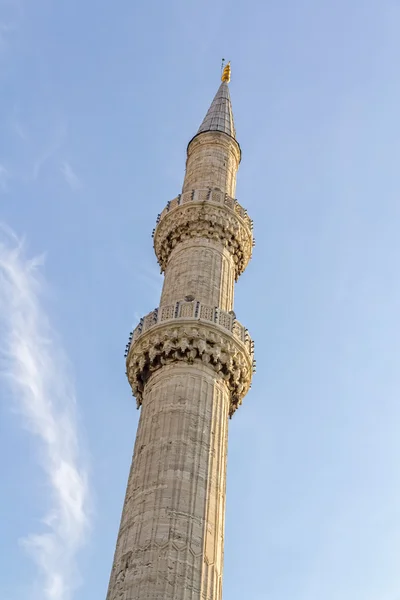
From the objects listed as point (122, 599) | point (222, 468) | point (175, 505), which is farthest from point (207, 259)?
point (122, 599)

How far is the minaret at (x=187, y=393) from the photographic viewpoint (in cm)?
1352

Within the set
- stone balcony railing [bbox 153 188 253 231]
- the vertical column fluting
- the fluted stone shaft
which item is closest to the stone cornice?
the vertical column fluting

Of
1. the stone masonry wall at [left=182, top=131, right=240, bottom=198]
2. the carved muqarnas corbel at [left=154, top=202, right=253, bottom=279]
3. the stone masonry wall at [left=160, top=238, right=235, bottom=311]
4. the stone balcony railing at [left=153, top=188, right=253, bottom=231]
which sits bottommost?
the stone masonry wall at [left=160, top=238, right=235, bottom=311]

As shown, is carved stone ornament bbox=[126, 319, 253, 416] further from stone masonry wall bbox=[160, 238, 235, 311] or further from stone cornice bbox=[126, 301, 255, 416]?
stone masonry wall bbox=[160, 238, 235, 311]

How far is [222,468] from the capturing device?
51.2ft

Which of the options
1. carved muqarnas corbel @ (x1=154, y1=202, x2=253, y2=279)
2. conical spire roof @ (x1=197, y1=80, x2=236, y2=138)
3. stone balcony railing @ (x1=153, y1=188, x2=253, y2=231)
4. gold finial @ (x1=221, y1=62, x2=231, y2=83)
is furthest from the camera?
gold finial @ (x1=221, y1=62, x2=231, y2=83)

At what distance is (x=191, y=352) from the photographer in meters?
16.8

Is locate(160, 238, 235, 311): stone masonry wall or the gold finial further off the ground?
the gold finial

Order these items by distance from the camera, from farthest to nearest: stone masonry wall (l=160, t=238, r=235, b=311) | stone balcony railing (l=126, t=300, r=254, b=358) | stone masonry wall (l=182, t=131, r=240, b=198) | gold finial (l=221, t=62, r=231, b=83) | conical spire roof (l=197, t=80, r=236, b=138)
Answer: gold finial (l=221, t=62, r=231, b=83) → conical spire roof (l=197, t=80, r=236, b=138) → stone masonry wall (l=182, t=131, r=240, b=198) → stone masonry wall (l=160, t=238, r=235, b=311) → stone balcony railing (l=126, t=300, r=254, b=358)

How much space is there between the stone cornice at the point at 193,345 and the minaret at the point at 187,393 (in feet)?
0.09

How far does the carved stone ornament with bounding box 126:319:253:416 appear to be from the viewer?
666 inches

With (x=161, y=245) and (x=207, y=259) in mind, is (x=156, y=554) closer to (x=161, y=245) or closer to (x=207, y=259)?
(x=207, y=259)

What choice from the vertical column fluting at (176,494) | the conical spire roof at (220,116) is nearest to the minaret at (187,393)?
the vertical column fluting at (176,494)

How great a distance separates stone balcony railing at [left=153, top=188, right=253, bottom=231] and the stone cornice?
14.7 ft
